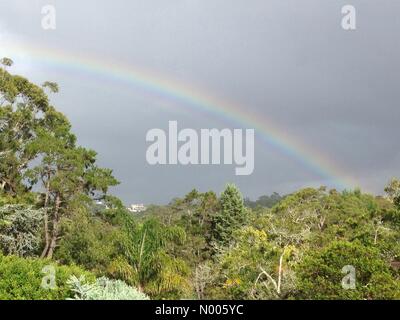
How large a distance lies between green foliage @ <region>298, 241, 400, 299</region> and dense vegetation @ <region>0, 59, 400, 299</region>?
0.03m

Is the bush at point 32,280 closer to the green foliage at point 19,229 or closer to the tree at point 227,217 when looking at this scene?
the green foliage at point 19,229

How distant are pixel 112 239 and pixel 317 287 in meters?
12.7

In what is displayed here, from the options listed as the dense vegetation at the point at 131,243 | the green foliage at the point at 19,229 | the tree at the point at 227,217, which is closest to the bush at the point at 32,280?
the dense vegetation at the point at 131,243

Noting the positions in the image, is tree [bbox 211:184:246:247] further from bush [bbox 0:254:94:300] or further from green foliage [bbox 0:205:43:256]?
bush [bbox 0:254:94:300]

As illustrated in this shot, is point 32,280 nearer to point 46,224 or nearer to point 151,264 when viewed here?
point 151,264

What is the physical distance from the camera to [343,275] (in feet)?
39.1

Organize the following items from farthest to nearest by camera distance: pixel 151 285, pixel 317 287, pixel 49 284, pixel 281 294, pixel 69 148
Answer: pixel 69 148 < pixel 151 285 < pixel 281 294 < pixel 317 287 < pixel 49 284

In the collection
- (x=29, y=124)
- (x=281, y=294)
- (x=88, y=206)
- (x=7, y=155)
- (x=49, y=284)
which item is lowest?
(x=281, y=294)

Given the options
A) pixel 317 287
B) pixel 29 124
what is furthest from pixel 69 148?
pixel 317 287

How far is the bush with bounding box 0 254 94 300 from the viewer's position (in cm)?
865

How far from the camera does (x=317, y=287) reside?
39.7 ft

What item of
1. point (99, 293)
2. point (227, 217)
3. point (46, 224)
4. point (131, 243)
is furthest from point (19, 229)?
point (227, 217)
